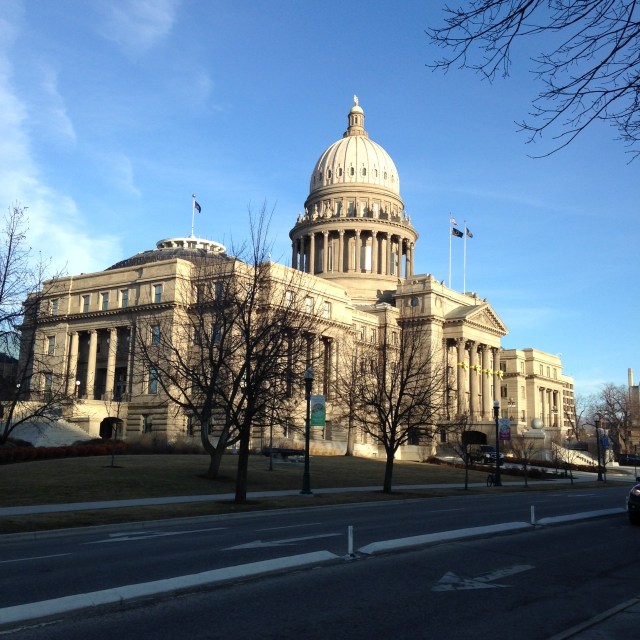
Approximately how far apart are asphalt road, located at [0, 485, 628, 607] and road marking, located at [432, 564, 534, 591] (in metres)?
2.69

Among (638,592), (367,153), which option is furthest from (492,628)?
(367,153)

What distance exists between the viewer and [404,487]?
1725 inches

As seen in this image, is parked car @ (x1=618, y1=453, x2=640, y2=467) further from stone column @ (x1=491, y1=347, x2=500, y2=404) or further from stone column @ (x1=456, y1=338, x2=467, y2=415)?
stone column @ (x1=456, y1=338, x2=467, y2=415)

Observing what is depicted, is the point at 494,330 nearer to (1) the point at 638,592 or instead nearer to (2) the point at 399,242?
(2) the point at 399,242

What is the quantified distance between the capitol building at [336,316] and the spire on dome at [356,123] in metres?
0.22

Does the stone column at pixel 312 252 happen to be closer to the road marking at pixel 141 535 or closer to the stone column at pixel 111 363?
the stone column at pixel 111 363

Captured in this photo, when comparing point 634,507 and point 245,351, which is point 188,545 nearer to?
point 634,507

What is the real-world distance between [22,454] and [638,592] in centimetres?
4101

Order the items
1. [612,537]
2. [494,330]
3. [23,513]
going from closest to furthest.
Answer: [612,537] < [23,513] < [494,330]

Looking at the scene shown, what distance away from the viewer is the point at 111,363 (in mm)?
81250

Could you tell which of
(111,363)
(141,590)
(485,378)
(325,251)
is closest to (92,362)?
(111,363)

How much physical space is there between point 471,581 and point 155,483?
25654 millimetres

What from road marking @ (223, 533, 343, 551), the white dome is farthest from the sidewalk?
the white dome

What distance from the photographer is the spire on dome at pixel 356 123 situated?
5123 inches
